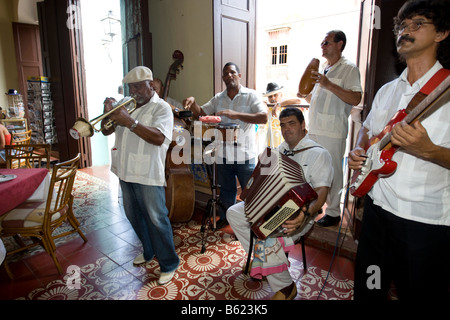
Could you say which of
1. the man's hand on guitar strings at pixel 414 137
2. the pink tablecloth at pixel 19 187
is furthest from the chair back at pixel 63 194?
the man's hand on guitar strings at pixel 414 137

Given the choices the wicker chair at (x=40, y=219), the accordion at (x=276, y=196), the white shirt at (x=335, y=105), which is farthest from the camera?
the white shirt at (x=335, y=105)

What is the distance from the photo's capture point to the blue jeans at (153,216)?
214 centimetres

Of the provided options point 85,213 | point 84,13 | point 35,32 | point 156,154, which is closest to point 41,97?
point 84,13

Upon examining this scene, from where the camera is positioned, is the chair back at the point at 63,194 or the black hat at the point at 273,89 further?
the black hat at the point at 273,89

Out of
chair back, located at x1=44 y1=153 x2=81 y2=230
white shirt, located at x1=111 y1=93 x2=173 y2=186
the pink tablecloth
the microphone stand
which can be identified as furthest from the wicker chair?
the microphone stand

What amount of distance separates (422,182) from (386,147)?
8.6 inches

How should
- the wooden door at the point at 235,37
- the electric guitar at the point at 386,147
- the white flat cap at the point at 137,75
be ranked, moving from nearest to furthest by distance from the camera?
the electric guitar at the point at 386,147 → the white flat cap at the point at 137,75 → the wooden door at the point at 235,37

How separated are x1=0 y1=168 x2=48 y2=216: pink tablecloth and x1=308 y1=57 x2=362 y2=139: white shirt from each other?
2699mm

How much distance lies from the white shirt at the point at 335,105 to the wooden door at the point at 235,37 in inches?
59.7

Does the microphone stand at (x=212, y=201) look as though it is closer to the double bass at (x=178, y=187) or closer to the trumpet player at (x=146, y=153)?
the double bass at (x=178, y=187)

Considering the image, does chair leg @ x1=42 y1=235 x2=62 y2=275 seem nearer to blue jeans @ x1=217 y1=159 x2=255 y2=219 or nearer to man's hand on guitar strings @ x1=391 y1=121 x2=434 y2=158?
blue jeans @ x1=217 y1=159 x2=255 y2=219
